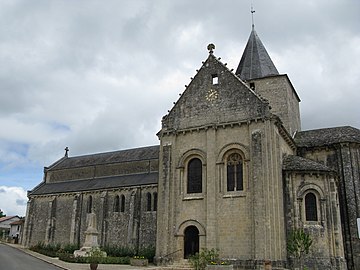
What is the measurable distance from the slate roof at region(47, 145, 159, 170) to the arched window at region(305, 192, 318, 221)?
2290 cm

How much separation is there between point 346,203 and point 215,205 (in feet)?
33.8

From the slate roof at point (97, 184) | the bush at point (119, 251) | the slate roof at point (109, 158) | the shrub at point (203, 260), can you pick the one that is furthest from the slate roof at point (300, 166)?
the slate roof at point (109, 158)

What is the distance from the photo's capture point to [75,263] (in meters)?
26.0

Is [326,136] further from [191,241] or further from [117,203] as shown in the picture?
[117,203]

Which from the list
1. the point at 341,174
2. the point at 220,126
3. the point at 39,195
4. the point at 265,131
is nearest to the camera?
the point at 265,131

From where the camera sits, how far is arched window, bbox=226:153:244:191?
82.8 feet

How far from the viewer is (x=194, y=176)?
88.5 feet

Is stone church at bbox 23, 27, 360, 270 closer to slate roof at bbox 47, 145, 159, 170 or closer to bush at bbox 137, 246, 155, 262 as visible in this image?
bush at bbox 137, 246, 155, 262

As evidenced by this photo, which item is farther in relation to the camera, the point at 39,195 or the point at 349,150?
the point at 39,195

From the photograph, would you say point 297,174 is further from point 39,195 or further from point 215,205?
point 39,195

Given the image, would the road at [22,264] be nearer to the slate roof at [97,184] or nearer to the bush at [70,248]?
the bush at [70,248]

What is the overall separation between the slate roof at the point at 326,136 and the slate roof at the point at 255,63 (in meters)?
6.30

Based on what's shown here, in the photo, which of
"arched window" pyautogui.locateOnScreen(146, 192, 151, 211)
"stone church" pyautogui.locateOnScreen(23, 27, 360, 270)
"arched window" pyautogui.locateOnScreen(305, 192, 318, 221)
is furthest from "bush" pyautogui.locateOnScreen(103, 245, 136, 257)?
"arched window" pyautogui.locateOnScreen(305, 192, 318, 221)

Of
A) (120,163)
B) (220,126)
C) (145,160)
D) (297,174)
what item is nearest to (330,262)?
(297,174)
